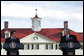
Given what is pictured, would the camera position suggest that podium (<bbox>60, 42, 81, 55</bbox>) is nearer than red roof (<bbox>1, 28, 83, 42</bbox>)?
Yes

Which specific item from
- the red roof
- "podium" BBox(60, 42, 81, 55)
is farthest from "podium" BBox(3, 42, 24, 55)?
the red roof

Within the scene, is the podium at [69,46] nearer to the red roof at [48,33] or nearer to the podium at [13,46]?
the podium at [13,46]

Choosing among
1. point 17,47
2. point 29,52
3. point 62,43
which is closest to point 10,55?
point 17,47

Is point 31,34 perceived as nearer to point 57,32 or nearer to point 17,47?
point 57,32

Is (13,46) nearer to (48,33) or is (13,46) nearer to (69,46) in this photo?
(69,46)

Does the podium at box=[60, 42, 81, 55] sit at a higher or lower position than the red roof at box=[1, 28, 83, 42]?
higher

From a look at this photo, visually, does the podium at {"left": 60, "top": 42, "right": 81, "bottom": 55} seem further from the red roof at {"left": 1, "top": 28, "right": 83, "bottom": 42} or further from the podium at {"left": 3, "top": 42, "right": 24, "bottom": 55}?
the red roof at {"left": 1, "top": 28, "right": 83, "bottom": 42}

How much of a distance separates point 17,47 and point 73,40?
1.22 m

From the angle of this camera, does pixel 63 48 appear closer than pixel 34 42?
Yes

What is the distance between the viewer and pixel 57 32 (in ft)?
199

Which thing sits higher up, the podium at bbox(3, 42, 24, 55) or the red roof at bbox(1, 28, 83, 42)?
the podium at bbox(3, 42, 24, 55)

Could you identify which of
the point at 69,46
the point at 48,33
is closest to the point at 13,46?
the point at 69,46

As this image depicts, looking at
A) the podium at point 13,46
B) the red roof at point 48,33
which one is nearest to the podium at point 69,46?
the podium at point 13,46

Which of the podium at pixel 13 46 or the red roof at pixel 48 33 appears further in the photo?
the red roof at pixel 48 33
